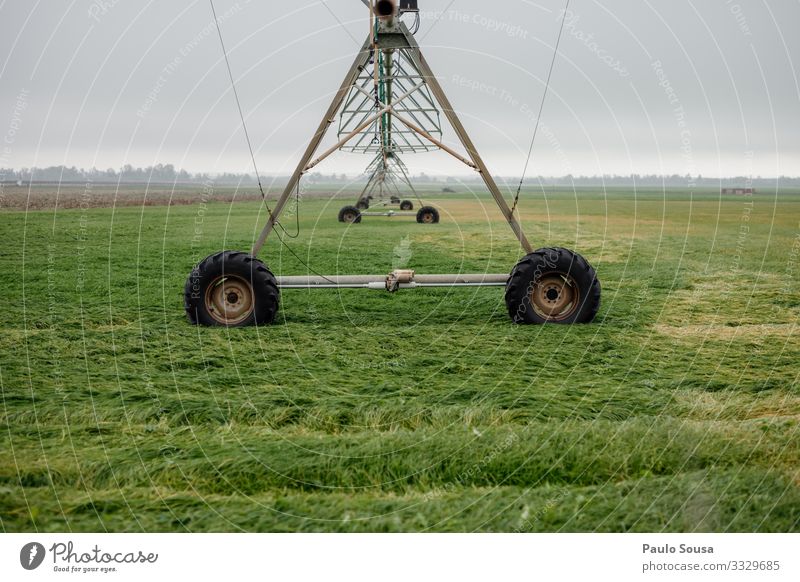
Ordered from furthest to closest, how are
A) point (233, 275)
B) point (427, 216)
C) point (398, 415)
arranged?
point (427, 216), point (233, 275), point (398, 415)

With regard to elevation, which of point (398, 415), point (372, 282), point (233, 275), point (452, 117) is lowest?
point (398, 415)

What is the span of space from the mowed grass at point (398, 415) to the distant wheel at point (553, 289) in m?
0.21

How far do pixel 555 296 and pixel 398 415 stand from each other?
3220mm

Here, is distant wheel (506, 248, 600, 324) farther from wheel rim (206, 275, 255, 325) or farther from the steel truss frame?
wheel rim (206, 275, 255, 325)

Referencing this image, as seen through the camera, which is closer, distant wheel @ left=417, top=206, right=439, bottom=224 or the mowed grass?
the mowed grass

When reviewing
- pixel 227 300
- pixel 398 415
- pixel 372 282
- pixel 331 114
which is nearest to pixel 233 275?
pixel 227 300

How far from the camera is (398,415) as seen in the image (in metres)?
4.96

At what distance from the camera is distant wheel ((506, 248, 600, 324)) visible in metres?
7.25

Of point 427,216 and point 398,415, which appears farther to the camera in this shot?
point 427,216

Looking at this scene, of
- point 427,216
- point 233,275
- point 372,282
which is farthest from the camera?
point 427,216

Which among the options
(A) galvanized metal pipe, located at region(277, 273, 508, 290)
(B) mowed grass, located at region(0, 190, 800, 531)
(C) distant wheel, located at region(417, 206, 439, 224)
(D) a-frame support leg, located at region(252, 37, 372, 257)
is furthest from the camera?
(C) distant wheel, located at region(417, 206, 439, 224)

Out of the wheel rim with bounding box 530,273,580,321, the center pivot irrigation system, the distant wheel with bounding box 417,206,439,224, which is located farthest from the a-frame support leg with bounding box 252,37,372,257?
the distant wheel with bounding box 417,206,439,224

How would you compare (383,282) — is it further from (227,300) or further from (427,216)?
(427,216)

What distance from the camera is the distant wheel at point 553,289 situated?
7246 mm
